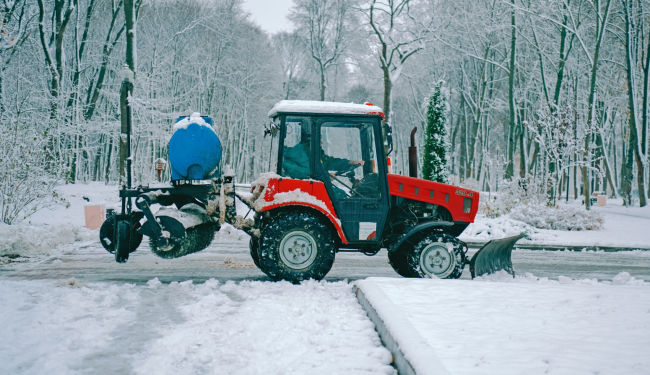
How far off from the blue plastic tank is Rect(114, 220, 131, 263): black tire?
2.71 feet

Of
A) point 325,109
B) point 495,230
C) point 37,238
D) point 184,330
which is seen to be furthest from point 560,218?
point 37,238

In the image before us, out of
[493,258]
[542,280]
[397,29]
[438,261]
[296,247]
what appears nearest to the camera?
[296,247]

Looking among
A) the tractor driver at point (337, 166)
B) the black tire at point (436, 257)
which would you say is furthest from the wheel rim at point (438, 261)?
the tractor driver at point (337, 166)

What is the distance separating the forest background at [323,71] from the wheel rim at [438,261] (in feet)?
29.1

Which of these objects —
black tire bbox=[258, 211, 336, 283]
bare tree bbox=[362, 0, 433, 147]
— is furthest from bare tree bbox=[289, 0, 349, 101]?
black tire bbox=[258, 211, 336, 283]

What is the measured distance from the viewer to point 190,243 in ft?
18.5

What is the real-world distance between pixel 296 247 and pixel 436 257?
1790 millimetres

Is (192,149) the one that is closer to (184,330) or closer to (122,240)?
(122,240)

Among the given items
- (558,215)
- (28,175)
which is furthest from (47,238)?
(558,215)

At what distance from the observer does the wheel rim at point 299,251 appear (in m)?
5.54

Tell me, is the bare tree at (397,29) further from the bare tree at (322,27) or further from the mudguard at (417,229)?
the mudguard at (417,229)

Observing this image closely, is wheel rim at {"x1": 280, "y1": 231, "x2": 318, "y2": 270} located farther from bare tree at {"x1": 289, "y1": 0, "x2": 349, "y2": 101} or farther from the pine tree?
bare tree at {"x1": 289, "y1": 0, "x2": 349, "y2": 101}

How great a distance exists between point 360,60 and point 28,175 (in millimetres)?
22385

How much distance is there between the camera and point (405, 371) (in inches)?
119
